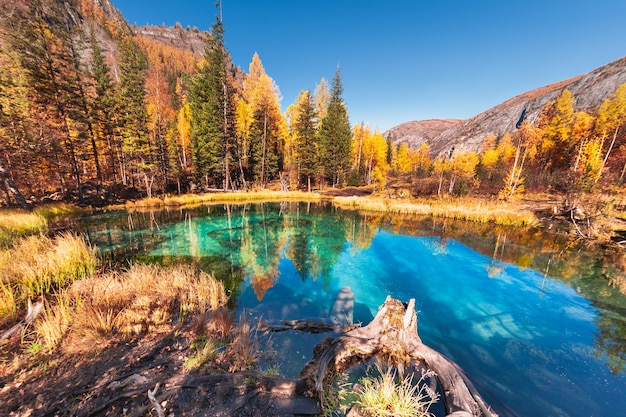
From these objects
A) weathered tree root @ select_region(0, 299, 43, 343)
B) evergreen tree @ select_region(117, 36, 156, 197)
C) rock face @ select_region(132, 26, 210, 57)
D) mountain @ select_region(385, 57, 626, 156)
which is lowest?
weathered tree root @ select_region(0, 299, 43, 343)

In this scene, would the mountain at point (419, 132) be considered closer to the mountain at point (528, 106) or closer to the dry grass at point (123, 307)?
the mountain at point (528, 106)

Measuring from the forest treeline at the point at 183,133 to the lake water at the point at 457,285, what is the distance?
8.10 meters

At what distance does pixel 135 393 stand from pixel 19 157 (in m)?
25.6

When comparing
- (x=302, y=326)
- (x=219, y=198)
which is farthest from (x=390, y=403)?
(x=219, y=198)

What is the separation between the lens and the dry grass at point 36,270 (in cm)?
468

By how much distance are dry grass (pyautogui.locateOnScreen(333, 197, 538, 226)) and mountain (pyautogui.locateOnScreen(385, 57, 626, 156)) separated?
176 feet

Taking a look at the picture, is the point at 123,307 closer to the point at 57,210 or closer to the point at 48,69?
the point at 57,210

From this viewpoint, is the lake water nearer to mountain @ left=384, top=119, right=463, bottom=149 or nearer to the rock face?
the rock face

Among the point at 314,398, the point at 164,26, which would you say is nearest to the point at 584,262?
the point at 314,398

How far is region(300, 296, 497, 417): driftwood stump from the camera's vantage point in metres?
3.46

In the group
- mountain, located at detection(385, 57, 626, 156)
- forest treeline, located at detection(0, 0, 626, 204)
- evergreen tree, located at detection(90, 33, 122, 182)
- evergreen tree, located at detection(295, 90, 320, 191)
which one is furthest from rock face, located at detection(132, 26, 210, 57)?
evergreen tree, located at detection(295, 90, 320, 191)

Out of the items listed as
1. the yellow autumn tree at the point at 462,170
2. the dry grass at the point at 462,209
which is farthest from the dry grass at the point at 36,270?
the yellow autumn tree at the point at 462,170

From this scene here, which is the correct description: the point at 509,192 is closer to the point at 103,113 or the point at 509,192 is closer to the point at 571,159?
the point at 571,159

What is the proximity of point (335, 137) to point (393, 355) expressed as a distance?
108 ft
